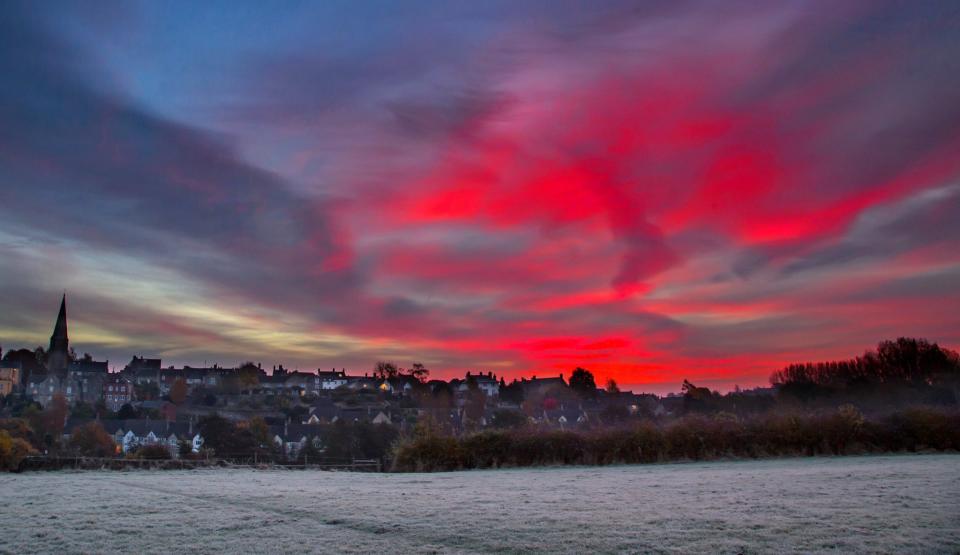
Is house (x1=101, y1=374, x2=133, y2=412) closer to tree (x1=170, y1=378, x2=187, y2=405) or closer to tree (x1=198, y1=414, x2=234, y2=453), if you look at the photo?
tree (x1=170, y1=378, x2=187, y2=405)

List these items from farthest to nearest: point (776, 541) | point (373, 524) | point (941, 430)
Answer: point (941, 430)
point (373, 524)
point (776, 541)

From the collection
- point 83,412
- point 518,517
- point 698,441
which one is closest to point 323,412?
point 83,412

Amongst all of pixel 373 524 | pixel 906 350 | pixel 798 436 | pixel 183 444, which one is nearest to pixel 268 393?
pixel 183 444

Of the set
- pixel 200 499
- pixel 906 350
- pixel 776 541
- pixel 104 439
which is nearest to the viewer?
pixel 776 541

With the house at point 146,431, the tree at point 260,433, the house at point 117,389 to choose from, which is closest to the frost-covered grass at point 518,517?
the tree at point 260,433

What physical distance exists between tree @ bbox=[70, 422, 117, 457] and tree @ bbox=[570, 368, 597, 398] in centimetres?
11398

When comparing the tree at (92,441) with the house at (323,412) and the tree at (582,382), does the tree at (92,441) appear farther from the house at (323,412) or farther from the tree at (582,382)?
the tree at (582,382)

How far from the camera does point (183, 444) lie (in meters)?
72.9

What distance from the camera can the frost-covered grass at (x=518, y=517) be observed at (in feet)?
32.8

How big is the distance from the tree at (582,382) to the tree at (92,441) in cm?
11398

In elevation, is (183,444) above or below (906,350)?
below

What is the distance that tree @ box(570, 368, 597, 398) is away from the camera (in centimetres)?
17325

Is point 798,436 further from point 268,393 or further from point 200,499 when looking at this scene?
point 268,393

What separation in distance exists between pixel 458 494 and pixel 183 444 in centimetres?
6482
